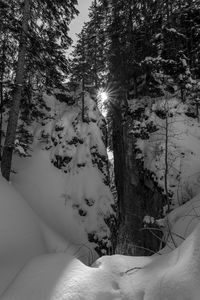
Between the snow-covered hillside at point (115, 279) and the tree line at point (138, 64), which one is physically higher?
the tree line at point (138, 64)

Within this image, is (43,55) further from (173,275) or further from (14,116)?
(173,275)

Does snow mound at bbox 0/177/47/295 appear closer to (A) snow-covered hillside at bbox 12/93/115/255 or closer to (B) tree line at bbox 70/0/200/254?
(B) tree line at bbox 70/0/200/254

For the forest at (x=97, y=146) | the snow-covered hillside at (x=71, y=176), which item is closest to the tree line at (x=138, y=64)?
the forest at (x=97, y=146)

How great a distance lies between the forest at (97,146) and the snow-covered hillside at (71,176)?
0.05 m

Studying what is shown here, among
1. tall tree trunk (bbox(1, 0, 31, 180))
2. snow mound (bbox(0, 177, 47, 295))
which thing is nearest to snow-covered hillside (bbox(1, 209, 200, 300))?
snow mound (bbox(0, 177, 47, 295))

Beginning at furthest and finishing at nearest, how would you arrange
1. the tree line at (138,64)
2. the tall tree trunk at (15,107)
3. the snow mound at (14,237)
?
the tall tree trunk at (15,107) < the tree line at (138,64) < the snow mound at (14,237)

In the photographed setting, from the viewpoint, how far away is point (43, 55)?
10461 millimetres

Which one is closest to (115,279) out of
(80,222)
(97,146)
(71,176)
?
(80,222)

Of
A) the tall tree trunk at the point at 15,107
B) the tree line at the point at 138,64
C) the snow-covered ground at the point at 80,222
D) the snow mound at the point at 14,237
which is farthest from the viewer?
the tall tree trunk at the point at 15,107

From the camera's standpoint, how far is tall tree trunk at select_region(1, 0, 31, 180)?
30.6 ft

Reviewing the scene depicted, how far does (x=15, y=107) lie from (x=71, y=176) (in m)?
4.97

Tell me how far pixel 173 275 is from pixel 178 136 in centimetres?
726

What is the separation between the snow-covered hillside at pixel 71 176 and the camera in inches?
459

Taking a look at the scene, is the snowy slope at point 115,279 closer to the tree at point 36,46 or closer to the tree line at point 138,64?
the tree line at point 138,64
